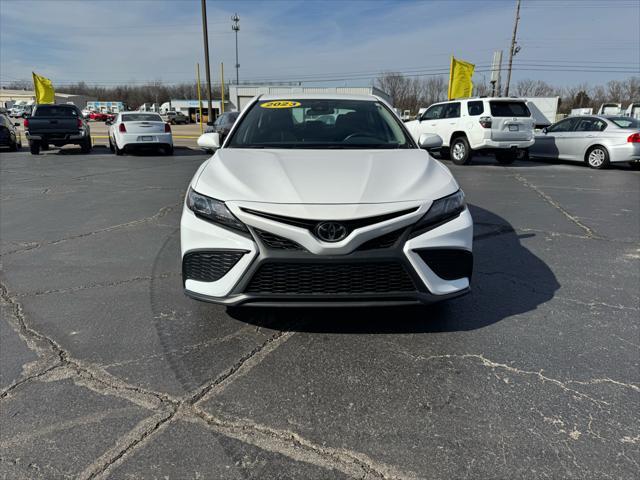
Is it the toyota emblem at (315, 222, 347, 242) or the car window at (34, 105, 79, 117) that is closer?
the toyota emblem at (315, 222, 347, 242)

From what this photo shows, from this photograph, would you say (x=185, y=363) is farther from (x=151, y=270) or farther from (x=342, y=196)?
(x=151, y=270)

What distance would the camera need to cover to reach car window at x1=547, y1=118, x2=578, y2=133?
13.5 meters

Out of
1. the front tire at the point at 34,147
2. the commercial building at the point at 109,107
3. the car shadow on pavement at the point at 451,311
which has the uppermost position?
the commercial building at the point at 109,107

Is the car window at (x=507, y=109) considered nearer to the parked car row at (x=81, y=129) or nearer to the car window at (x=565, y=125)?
the car window at (x=565, y=125)

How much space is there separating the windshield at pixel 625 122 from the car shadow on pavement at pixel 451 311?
1025 centimetres

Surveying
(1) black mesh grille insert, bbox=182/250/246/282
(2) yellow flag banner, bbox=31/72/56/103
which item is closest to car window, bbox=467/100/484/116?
(1) black mesh grille insert, bbox=182/250/246/282

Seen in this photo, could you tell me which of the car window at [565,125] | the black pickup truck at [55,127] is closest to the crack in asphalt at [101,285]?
the car window at [565,125]

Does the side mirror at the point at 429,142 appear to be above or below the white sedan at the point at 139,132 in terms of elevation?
above

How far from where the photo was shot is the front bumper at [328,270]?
2.56 meters

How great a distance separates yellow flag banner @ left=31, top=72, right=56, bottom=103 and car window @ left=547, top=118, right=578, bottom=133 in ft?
88.5

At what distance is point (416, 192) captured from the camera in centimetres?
277

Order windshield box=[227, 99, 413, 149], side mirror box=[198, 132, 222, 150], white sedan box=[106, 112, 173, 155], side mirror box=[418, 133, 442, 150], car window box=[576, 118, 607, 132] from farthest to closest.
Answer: white sedan box=[106, 112, 173, 155] < car window box=[576, 118, 607, 132] < side mirror box=[198, 132, 222, 150] < side mirror box=[418, 133, 442, 150] < windshield box=[227, 99, 413, 149]

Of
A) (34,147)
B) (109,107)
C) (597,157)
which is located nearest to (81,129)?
(34,147)

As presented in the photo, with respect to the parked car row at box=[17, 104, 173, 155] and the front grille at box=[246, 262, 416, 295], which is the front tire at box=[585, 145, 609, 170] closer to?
the front grille at box=[246, 262, 416, 295]
